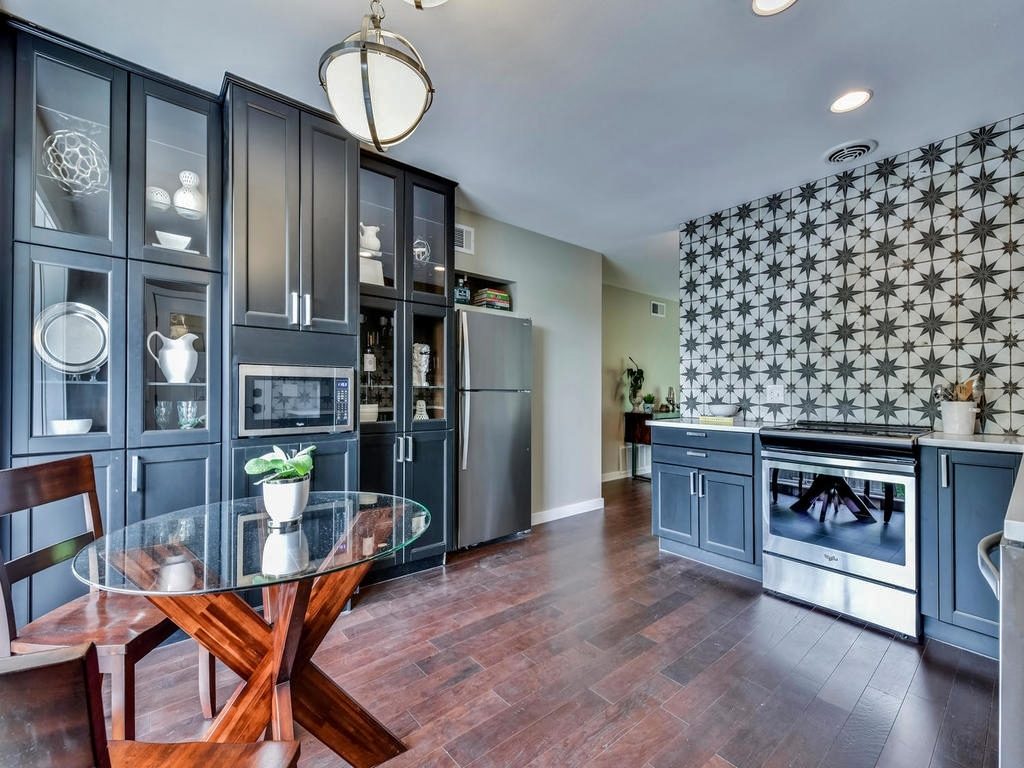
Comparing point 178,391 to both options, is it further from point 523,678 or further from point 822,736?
point 822,736

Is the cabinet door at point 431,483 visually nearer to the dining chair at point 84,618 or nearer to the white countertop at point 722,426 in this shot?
the dining chair at point 84,618

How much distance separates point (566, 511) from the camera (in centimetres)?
441

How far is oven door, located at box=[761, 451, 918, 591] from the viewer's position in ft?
7.57

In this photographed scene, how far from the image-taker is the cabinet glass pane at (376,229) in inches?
114

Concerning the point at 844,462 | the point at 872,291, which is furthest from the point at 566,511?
the point at 872,291

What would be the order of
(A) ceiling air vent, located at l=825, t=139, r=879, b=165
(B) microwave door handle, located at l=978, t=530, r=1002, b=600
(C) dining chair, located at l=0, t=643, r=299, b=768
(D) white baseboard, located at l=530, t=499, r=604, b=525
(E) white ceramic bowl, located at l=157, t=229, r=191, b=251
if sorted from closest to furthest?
(C) dining chair, located at l=0, t=643, r=299, b=768, (B) microwave door handle, located at l=978, t=530, r=1002, b=600, (E) white ceramic bowl, located at l=157, t=229, r=191, b=251, (A) ceiling air vent, located at l=825, t=139, r=879, b=165, (D) white baseboard, located at l=530, t=499, r=604, b=525

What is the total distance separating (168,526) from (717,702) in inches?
83.7

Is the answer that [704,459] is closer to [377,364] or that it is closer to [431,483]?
[431,483]

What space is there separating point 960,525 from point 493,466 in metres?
2.65

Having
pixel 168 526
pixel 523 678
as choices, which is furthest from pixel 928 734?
pixel 168 526

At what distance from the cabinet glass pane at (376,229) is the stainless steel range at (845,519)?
2.61 metres

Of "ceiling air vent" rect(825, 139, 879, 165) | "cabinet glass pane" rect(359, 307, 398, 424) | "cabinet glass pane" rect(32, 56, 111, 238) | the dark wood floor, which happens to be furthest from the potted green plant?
"ceiling air vent" rect(825, 139, 879, 165)

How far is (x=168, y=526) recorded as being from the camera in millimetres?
1562

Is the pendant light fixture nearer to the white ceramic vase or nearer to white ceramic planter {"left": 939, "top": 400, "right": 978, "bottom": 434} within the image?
the white ceramic vase
